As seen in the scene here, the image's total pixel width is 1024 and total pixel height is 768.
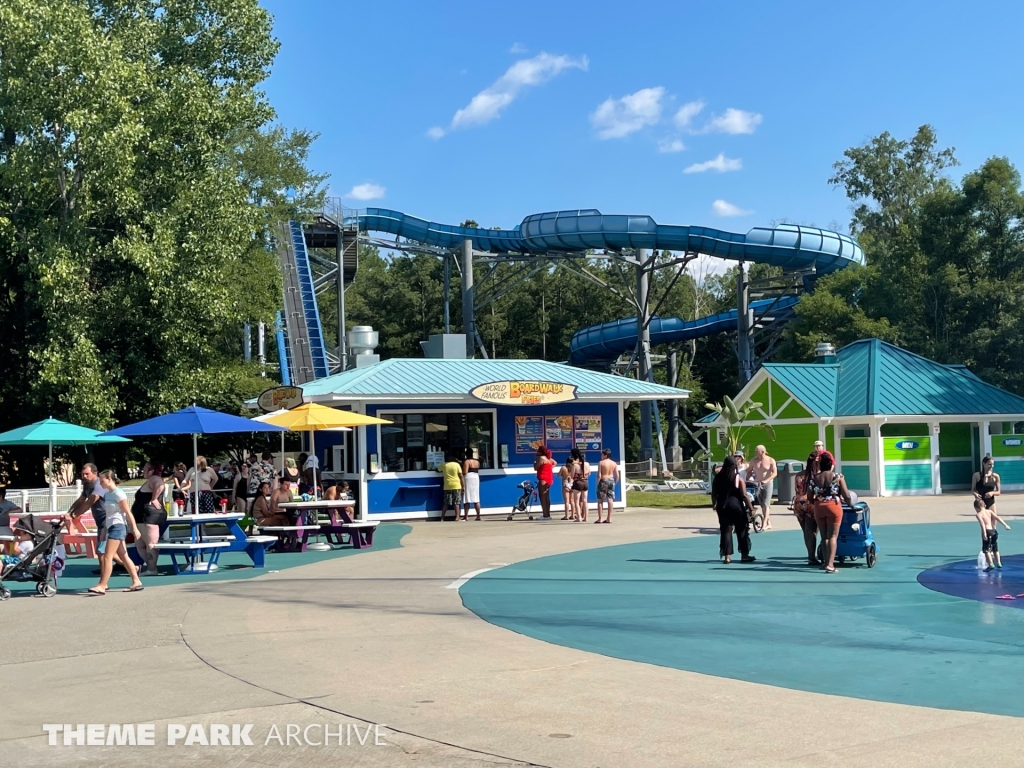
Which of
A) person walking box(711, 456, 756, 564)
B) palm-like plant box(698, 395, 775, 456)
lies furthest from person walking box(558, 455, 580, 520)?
person walking box(711, 456, 756, 564)

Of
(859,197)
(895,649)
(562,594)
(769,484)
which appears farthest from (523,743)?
(859,197)

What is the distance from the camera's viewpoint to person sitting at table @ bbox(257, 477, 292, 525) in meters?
19.2

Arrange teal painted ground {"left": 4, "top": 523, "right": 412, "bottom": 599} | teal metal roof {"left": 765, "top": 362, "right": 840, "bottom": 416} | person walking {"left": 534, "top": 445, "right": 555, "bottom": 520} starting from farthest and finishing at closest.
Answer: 1. teal metal roof {"left": 765, "top": 362, "right": 840, "bottom": 416}
2. person walking {"left": 534, "top": 445, "right": 555, "bottom": 520}
3. teal painted ground {"left": 4, "top": 523, "right": 412, "bottom": 599}

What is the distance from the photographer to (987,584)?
1309 cm

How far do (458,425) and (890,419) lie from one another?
12.9 metres

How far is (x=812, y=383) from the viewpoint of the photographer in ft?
109

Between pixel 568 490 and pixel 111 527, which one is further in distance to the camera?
pixel 568 490

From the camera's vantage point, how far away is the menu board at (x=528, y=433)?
1042 inches

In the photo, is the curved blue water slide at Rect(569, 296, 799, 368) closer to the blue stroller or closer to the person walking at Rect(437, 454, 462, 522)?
the person walking at Rect(437, 454, 462, 522)

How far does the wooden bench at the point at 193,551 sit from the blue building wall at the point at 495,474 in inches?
327

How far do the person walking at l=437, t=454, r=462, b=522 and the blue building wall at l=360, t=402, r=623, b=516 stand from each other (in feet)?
1.30

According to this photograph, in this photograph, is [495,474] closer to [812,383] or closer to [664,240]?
[812,383]

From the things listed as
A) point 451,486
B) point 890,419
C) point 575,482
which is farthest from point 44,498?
point 890,419

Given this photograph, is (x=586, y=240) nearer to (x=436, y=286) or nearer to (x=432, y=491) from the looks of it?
(x=432, y=491)
